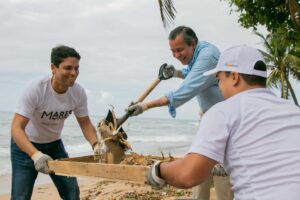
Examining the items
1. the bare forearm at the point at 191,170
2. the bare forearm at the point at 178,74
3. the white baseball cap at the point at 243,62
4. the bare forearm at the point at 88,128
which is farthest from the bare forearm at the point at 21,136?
the white baseball cap at the point at 243,62

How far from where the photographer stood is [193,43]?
4.34m

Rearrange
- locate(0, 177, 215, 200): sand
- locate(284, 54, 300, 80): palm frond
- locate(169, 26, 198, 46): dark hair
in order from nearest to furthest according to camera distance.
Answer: locate(169, 26, 198, 46): dark hair → locate(0, 177, 215, 200): sand → locate(284, 54, 300, 80): palm frond

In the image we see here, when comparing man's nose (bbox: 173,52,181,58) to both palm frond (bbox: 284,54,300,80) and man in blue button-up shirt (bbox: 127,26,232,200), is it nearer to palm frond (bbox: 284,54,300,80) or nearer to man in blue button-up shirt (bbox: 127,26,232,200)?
man in blue button-up shirt (bbox: 127,26,232,200)

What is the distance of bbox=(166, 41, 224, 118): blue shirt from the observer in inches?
163

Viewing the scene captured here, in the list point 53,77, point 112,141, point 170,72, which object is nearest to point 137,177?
point 112,141

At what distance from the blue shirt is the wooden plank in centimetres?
106

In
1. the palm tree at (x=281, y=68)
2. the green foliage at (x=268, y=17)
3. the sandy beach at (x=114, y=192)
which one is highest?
the green foliage at (x=268, y=17)

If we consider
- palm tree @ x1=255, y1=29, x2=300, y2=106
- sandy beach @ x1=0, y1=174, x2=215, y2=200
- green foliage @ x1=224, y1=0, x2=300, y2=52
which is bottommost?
sandy beach @ x1=0, y1=174, x2=215, y2=200

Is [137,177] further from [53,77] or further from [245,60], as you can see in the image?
[53,77]

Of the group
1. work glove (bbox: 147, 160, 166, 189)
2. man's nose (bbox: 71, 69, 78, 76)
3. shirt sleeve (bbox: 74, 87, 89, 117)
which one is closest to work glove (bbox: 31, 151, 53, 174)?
man's nose (bbox: 71, 69, 78, 76)

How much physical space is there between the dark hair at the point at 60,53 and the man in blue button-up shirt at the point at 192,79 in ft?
2.20

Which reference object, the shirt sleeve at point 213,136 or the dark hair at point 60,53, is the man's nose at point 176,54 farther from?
the shirt sleeve at point 213,136

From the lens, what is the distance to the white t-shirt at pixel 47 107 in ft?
13.5

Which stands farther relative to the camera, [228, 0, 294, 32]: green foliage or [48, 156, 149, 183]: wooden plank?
[228, 0, 294, 32]: green foliage
